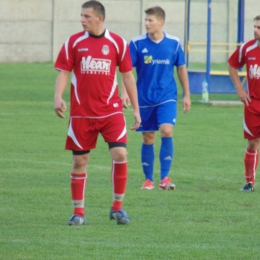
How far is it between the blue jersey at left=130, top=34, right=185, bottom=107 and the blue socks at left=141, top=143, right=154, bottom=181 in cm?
51

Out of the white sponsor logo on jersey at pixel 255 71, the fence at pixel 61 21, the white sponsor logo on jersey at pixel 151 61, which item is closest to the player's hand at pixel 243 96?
the white sponsor logo on jersey at pixel 255 71

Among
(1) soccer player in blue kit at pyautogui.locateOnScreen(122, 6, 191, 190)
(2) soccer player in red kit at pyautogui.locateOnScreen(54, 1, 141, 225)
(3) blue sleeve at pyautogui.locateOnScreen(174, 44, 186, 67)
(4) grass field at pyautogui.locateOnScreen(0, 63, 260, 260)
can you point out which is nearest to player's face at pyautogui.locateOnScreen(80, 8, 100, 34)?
(2) soccer player in red kit at pyautogui.locateOnScreen(54, 1, 141, 225)

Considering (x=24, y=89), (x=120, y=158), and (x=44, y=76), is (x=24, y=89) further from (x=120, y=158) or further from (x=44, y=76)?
(x=120, y=158)

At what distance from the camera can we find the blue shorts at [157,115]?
1041 centimetres

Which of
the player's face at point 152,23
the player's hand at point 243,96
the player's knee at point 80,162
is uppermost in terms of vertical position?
the player's face at point 152,23

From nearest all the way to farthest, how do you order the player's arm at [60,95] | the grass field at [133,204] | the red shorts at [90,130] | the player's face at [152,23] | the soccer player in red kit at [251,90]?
the grass field at [133,204] < the player's arm at [60,95] < the red shorts at [90,130] < the soccer player in red kit at [251,90] < the player's face at [152,23]

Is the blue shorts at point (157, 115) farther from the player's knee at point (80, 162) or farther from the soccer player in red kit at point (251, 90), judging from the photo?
the player's knee at point (80, 162)

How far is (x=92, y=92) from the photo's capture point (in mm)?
7895

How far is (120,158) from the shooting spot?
7.98 m

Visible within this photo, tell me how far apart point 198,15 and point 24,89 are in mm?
18252

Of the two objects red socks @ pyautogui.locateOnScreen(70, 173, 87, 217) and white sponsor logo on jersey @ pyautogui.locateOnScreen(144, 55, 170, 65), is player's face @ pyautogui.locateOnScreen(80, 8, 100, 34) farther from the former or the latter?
white sponsor logo on jersey @ pyautogui.locateOnScreen(144, 55, 170, 65)

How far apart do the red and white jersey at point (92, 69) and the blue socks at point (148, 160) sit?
8.43ft

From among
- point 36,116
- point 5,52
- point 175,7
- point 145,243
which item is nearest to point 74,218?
point 145,243

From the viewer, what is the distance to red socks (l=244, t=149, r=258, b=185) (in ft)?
33.7
